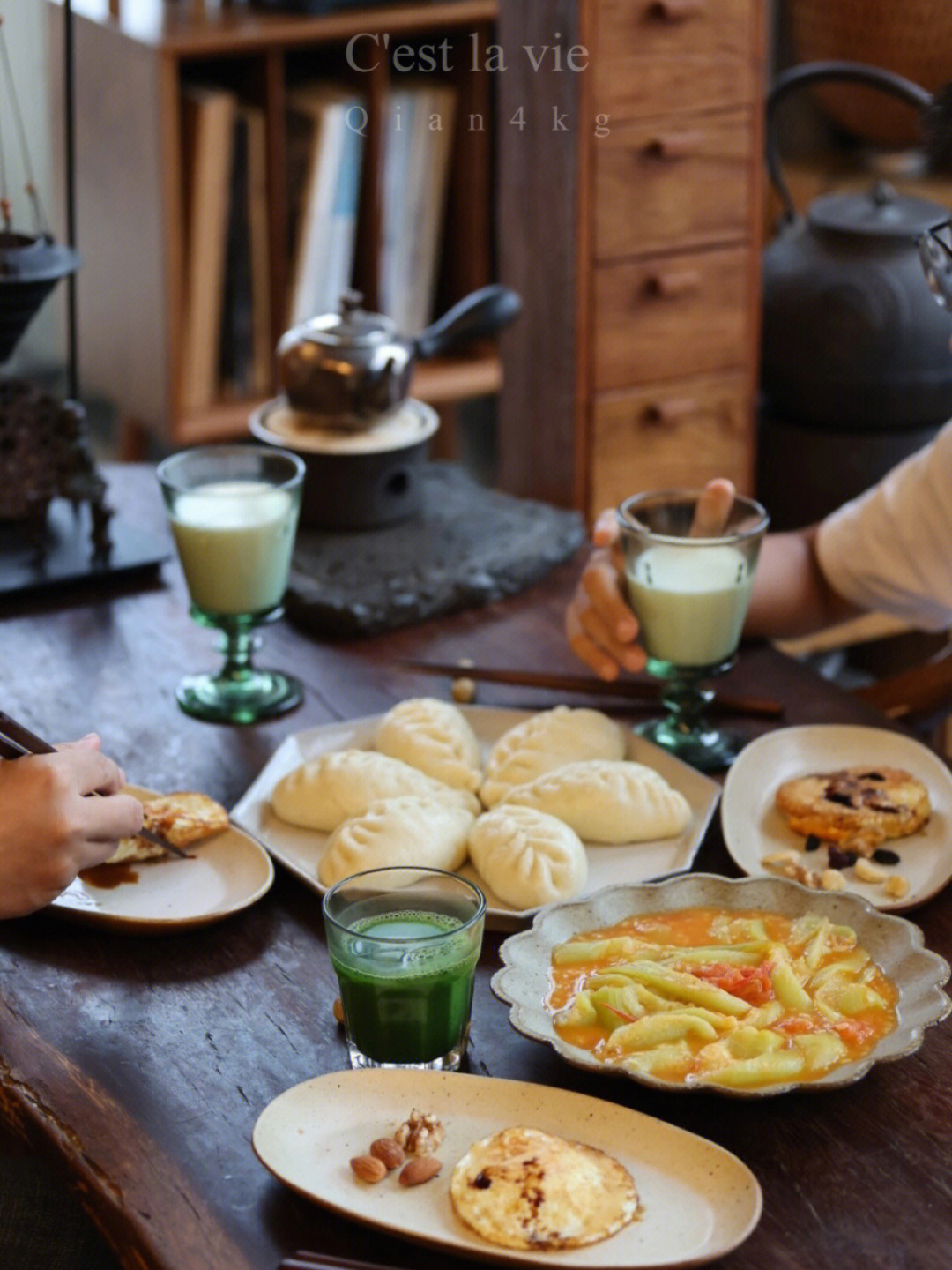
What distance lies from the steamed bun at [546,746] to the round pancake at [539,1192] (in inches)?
17.5

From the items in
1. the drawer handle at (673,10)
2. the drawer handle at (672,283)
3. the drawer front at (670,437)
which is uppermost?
the drawer handle at (673,10)

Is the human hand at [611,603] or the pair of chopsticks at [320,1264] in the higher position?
the human hand at [611,603]

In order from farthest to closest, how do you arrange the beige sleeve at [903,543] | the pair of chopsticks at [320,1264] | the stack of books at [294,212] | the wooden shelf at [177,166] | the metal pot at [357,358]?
the stack of books at [294,212] < the wooden shelf at [177,166] < the metal pot at [357,358] < the beige sleeve at [903,543] < the pair of chopsticks at [320,1264]

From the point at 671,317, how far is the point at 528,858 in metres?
1.68

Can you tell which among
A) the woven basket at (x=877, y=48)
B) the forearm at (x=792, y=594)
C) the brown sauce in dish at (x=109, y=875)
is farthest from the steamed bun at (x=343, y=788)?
the woven basket at (x=877, y=48)

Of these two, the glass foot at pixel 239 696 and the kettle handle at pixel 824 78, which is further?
the kettle handle at pixel 824 78

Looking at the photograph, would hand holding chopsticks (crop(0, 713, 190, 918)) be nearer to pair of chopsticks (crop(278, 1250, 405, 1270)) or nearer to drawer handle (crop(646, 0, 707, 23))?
pair of chopsticks (crop(278, 1250, 405, 1270))

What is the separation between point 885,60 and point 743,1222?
3002 mm

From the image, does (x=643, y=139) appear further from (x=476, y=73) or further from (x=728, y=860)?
(x=728, y=860)

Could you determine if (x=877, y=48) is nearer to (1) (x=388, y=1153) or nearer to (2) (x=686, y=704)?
(2) (x=686, y=704)

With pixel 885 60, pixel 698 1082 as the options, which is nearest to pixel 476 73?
pixel 885 60

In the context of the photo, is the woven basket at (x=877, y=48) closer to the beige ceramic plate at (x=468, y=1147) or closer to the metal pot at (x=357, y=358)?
the metal pot at (x=357, y=358)

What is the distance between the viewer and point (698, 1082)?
3.20ft

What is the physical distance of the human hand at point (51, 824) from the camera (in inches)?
45.1
